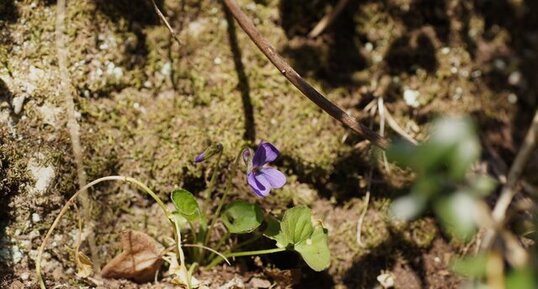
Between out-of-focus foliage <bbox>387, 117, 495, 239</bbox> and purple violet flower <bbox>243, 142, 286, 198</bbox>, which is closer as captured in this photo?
out-of-focus foliage <bbox>387, 117, 495, 239</bbox>

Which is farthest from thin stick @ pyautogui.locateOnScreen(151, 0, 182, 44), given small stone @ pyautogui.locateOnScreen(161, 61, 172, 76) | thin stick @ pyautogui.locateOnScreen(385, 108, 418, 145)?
thin stick @ pyautogui.locateOnScreen(385, 108, 418, 145)

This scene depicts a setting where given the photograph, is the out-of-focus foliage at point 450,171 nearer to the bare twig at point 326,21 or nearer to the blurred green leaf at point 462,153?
the blurred green leaf at point 462,153

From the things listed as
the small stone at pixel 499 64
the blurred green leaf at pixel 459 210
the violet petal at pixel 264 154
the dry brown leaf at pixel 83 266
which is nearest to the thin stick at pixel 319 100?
the violet petal at pixel 264 154

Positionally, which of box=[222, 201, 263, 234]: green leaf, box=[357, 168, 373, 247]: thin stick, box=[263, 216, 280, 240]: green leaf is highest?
box=[222, 201, 263, 234]: green leaf

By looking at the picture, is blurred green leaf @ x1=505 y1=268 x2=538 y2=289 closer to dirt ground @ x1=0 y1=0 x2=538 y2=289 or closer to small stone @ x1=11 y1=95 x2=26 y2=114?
dirt ground @ x1=0 y1=0 x2=538 y2=289

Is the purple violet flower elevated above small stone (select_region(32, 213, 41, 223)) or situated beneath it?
elevated above

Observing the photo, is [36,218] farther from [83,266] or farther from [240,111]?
[240,111]

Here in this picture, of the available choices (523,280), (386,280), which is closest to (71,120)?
(386,280)
